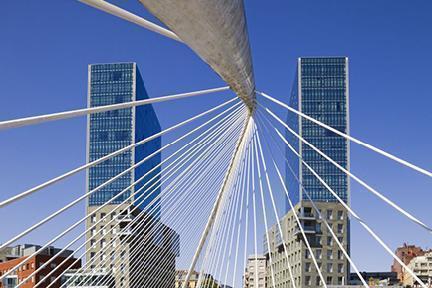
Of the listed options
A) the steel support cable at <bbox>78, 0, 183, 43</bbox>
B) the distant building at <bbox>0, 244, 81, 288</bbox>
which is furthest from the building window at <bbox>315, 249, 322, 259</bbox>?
the steel support cable at <bbox>78, 0, 183, 43</bbox>

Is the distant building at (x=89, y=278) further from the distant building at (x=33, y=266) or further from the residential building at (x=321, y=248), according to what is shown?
the residential building at (x=321, y=248)

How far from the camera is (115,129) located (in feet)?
345

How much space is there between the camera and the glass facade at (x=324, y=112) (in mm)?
102125

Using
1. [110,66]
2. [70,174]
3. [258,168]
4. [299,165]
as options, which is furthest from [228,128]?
[110,66]

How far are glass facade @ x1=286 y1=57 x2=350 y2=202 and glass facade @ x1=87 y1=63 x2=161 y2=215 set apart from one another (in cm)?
2501

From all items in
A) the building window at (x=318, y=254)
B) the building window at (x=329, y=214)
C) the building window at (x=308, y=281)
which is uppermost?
the building window at (x=329, y=214)

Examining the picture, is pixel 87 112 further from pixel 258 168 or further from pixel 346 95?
pixel 346 95

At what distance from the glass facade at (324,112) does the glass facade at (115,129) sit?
2501 centimetres

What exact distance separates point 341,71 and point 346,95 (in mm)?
4190

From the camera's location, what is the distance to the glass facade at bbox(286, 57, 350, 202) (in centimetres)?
10212

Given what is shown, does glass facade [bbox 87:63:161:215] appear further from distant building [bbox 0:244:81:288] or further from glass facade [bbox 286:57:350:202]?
distant building [bbox 0:244:81:288]

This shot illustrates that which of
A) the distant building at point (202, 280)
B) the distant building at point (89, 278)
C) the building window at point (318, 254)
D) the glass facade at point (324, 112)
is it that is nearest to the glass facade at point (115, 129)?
the glass facade at point (324, 112)

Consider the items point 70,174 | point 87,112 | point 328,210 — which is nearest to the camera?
point 87,112

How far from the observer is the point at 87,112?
5.45 m
